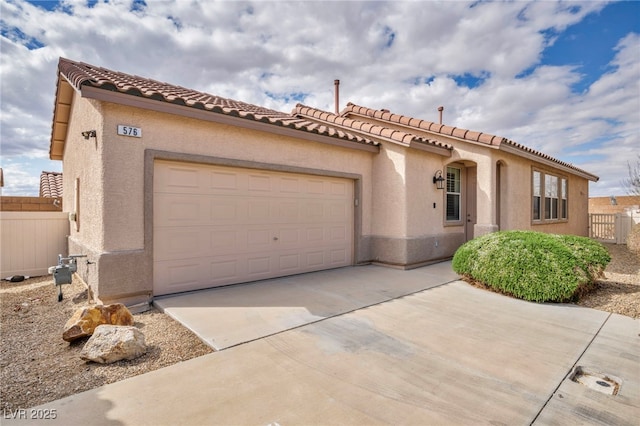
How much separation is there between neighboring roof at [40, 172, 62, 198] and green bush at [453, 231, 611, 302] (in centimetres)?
1679

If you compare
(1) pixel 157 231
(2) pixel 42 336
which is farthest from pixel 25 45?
(2) pixel 42 336

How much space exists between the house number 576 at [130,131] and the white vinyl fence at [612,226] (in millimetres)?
20359

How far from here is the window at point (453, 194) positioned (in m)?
11.2

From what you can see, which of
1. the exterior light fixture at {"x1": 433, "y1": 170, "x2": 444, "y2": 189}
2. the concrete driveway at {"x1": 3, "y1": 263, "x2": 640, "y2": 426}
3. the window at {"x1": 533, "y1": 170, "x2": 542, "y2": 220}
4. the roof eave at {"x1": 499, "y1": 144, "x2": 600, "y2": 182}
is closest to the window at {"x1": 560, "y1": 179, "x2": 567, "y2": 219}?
the roof eave at {"x1": 499, "y1": 144, "x2": 600, "y2": 182}

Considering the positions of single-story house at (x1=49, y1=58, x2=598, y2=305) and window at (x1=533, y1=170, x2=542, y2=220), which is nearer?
single-story house at (x1=49, y1=58, x2=598, y2=305)

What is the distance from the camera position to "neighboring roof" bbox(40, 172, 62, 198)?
1431 centimetres

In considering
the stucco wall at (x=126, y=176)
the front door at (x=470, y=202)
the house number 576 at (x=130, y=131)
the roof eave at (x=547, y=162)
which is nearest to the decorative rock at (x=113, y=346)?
the stucco wall at (x=126, y=176)

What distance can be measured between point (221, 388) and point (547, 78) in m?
14.6

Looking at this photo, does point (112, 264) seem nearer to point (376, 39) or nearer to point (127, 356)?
point (127, 356)

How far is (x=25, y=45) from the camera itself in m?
8.38

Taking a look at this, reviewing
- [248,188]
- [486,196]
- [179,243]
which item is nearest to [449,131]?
[486,196]

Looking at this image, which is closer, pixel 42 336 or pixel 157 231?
pixel 42 336

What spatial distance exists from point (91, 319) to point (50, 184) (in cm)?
1526

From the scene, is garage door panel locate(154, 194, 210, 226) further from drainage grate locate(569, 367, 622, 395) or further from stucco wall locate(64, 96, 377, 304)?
drainage grate locate(569, 367, 622, 395)
